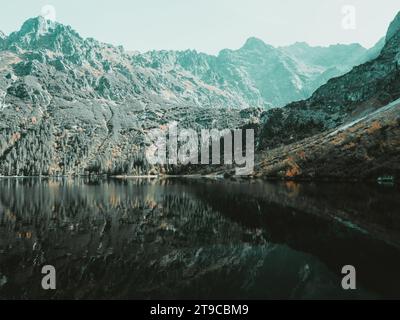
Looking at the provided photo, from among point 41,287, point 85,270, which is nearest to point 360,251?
point 85,270

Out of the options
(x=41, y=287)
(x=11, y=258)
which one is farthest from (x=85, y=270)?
(x=11, y=258)

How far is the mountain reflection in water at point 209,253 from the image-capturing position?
27031 millimetres

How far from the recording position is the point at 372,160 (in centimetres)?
13612

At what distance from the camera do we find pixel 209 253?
38.8m

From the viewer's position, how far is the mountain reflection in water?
27031mm

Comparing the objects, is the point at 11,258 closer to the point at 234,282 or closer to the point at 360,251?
the point at 234,282

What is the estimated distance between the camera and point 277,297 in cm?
2484

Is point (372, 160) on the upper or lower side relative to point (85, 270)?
upper
